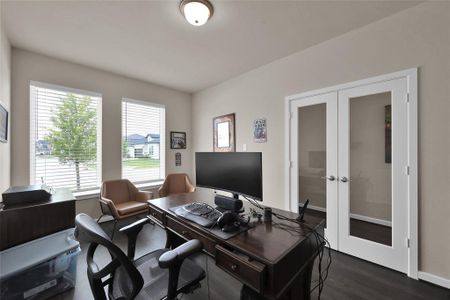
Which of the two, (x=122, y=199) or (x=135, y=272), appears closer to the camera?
(x=135, y=272)

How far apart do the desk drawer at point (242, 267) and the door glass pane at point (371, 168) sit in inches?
79.1

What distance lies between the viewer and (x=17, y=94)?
2.64 metres

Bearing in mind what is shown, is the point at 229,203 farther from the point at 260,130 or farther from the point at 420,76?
the point at 420,76

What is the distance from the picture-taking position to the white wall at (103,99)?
2.64 meters

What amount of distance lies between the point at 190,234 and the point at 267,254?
2.15ft

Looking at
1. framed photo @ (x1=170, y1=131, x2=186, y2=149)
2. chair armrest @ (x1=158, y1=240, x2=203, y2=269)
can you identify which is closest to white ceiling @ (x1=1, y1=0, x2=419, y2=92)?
framed photo @ (x1=170, y1=131, x2=186, y2=149)

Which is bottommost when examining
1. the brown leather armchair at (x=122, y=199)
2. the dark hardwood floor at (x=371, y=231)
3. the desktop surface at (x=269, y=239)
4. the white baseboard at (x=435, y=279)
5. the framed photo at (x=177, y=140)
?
the white baseboard at (x=435, y=279)

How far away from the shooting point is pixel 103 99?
3404 mm

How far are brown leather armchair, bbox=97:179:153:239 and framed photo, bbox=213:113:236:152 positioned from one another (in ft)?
5.36

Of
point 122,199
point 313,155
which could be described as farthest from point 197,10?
point 122,199

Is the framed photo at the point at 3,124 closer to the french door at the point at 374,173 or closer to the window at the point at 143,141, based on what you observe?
the window at the point at 143,141

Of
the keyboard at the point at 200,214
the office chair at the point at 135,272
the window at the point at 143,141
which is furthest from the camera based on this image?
the window at the point at 143,141

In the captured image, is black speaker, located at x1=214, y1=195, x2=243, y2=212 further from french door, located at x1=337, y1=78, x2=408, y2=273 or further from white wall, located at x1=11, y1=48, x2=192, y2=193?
white wall, located at x1=11, y1=48, x2=192, y2=193


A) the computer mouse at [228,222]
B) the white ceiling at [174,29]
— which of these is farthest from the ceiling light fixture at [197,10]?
the computer mouse at [228,222]
